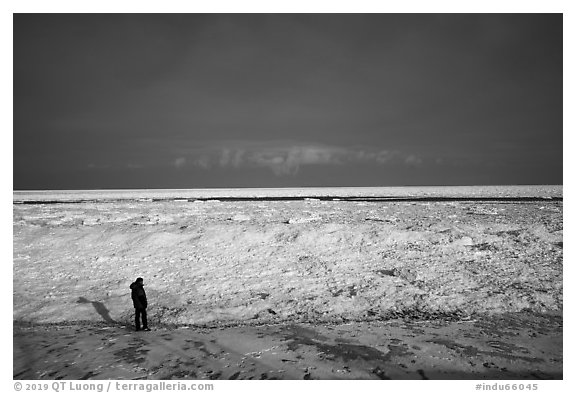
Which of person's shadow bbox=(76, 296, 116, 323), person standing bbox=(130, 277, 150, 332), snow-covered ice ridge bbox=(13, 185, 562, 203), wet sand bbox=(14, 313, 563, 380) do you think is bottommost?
person's shadow bbox=(76, 296, 116, 323)

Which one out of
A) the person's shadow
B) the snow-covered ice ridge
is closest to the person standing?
the person's shadow

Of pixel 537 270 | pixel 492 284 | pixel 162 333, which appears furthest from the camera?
pixel 537 270

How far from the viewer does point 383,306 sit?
1030cm

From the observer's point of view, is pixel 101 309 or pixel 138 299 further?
pixel 101 309

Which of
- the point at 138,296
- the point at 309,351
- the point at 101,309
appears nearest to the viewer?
the point at 309,351

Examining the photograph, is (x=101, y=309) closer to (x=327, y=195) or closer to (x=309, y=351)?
(x=309, y=351)

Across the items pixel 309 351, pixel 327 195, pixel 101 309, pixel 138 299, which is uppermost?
pixel 327 195

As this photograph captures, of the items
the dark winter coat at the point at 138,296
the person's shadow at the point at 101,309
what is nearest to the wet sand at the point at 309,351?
the dark winter coat at the point at 138,296

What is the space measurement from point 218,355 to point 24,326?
23.3 ft

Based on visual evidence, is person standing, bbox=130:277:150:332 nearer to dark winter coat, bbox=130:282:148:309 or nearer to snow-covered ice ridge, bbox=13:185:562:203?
dark winter coat, bbox=130:282:148:309

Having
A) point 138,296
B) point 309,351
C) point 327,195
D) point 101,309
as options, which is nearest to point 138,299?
point 138,296

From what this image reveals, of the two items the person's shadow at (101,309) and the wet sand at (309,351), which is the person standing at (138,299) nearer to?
the wet sand at (309,351)
